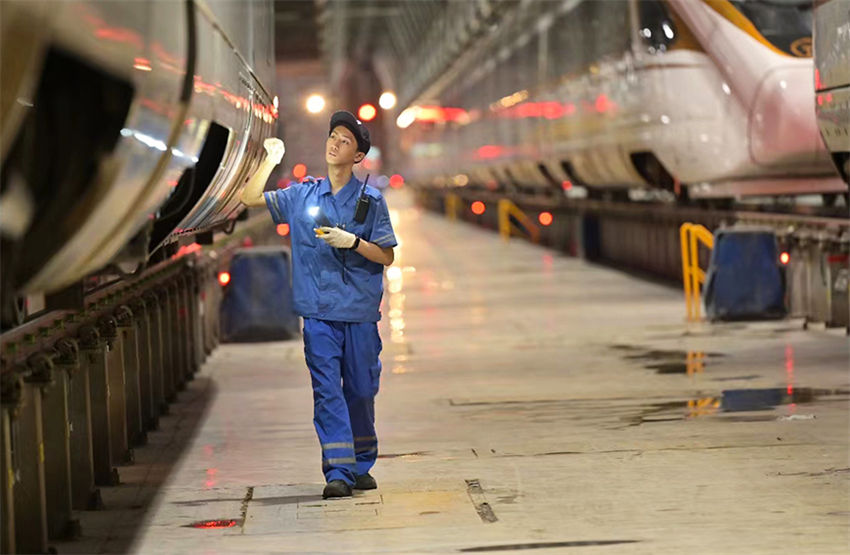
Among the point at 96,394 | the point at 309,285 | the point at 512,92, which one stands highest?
the point at 512,92

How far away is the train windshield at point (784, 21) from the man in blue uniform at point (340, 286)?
9781 millimetres

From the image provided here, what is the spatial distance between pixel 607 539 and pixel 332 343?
1.86 metres

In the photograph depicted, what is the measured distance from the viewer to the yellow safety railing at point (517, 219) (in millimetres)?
40750

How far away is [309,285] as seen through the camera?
28.1 ft

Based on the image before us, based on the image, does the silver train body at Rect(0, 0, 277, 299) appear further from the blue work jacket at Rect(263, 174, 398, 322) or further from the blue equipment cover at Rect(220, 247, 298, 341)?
the blue equipment cover at Rect(220, 247, 298, 341)

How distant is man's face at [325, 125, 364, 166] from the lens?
338 inches

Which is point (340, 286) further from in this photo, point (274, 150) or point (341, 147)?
point (274, 150)

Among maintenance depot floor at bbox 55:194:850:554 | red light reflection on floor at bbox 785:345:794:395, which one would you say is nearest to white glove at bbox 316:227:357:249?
maintenance depot floor at bbox 55:194:850:554

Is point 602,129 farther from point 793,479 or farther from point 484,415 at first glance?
point 793,479

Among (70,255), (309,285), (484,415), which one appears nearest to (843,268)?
(484,415)

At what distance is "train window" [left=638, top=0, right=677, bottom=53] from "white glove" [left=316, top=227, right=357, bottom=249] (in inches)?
451

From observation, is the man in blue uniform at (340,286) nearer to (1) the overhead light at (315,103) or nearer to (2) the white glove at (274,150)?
(2) the white glove at (274,150)

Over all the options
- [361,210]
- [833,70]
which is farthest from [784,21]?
[361,210]

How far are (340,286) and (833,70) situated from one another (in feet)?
18.2
